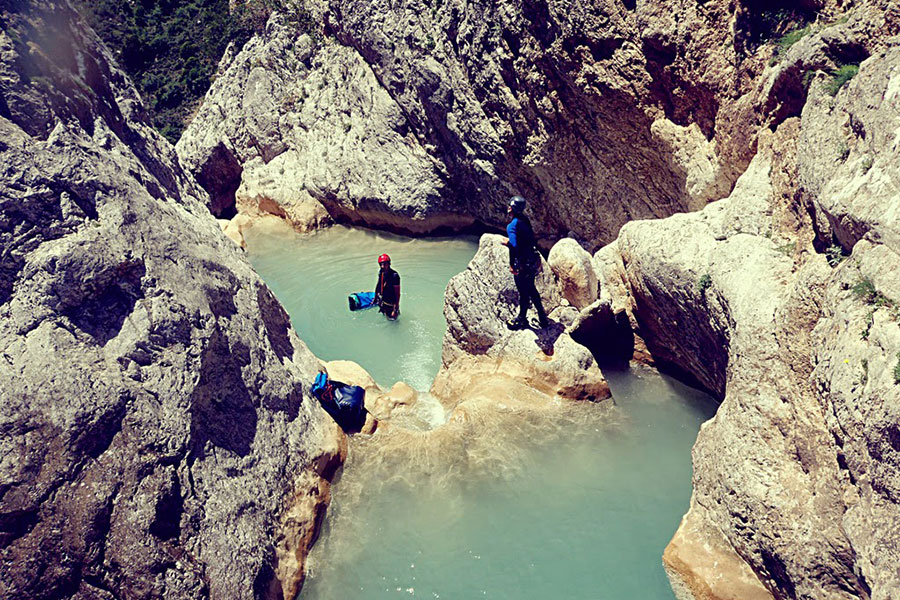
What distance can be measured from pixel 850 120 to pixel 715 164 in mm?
3457

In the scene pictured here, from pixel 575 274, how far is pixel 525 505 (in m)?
4.10

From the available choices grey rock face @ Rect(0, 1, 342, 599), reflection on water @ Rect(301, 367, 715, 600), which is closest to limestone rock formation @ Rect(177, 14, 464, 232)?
grey rock face @ Rect(0, 1, 342, 599)

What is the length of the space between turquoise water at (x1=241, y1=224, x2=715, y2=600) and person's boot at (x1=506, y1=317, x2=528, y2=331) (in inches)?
61.1

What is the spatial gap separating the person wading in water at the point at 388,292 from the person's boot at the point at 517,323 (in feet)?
10.3

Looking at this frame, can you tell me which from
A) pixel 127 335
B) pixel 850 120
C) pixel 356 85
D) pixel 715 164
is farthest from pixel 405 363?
pixel 356 85

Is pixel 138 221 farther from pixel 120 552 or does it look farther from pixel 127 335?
pixel 120 552

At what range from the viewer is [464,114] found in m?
14.9

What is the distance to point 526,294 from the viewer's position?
943 centimetres

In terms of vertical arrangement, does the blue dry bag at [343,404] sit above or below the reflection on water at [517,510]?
above

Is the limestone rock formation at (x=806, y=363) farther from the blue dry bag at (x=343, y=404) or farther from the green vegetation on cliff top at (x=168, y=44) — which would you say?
the green vegetation on cliff top at (x=168, y=44)

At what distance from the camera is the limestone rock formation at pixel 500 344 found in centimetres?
908

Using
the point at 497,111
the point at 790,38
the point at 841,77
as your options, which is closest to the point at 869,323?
the point at 841,77

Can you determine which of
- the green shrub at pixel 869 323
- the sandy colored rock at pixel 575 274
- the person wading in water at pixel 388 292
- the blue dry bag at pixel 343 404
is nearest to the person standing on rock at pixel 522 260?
the sandy colored rock at pixel 575 274

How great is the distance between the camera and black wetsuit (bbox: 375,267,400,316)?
11962 millimetres
